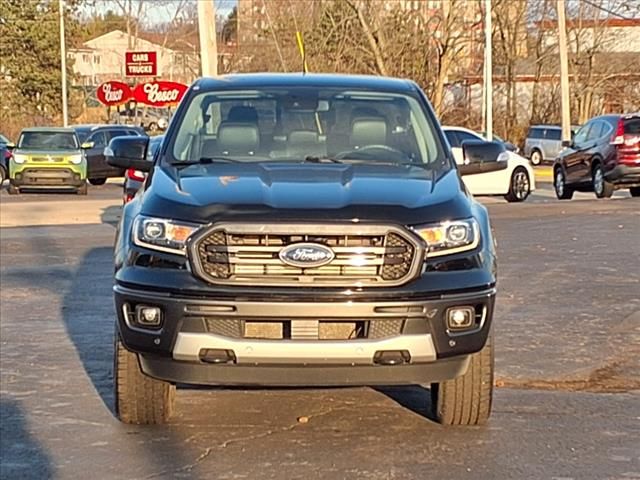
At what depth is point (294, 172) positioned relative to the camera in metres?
5.86

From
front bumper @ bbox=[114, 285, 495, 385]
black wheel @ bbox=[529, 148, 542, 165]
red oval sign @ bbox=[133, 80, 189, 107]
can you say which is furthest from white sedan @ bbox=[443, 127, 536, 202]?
red oval sign @ bbox=[133, 80, 189, 107]

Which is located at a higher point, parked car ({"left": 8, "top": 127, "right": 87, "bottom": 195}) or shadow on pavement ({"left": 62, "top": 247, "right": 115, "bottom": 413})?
parked car ({"left": 8, "top": 127, "right": 87, "bottom": 195})

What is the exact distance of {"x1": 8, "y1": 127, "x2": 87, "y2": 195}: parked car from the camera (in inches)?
1021

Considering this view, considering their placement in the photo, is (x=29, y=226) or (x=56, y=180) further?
(x=56, y=180)

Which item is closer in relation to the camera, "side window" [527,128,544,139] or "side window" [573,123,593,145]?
"side window" [573,123,593,145]

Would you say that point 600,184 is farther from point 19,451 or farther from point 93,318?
point 19,451

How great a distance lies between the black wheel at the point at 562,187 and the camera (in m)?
24.2

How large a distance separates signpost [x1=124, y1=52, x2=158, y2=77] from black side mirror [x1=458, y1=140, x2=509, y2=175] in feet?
132

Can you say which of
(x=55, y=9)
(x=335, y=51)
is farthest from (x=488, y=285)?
(x=55, y=9)

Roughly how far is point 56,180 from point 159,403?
20909mm

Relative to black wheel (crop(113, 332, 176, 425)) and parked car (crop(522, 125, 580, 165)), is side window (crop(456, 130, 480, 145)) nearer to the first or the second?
black wheel (crop(113, 332, 176, 425))

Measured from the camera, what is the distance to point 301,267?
16.8 ft

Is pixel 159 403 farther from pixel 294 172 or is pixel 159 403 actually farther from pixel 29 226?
pixel 29 226

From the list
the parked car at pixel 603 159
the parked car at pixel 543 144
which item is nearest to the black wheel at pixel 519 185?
the parked car at pixel 603 159
